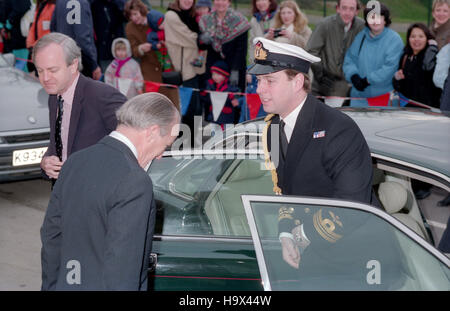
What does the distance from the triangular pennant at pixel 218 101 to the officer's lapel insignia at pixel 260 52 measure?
4.32 meters

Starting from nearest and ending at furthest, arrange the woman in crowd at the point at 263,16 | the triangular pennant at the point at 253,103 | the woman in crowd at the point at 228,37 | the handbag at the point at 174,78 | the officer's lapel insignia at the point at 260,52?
the officer's lapel insignia at the point at 260,52
the triangular pennant at the point at 253,103
the woman in crowd at the point at 228,37
the woman in crowd at the point at 263,16
the handbag at the point at 174,78

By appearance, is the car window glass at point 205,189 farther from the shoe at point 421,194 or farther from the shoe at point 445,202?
the shoe at point 445,202

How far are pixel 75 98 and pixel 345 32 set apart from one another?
4188 millimetres

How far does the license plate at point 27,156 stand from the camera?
20.0 ft

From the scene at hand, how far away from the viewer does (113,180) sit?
2299 mm

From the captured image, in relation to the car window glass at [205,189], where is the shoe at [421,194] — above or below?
below

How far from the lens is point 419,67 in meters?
6.61

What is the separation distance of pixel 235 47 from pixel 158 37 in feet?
3.86

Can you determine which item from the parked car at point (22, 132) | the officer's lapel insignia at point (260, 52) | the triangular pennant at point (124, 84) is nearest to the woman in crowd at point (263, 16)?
the triangular pennant at point (124, 84)

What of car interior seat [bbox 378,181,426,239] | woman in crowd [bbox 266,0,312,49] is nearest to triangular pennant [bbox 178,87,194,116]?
woman in crowd [bbox 266,0,312,49]

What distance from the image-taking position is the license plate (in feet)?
20.0

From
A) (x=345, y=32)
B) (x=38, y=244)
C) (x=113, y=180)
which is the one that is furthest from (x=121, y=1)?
(x=113, y=180)

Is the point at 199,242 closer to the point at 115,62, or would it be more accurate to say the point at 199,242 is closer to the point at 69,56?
the point at 69,56

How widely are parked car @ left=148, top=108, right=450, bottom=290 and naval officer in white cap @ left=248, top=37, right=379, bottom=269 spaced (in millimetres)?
344
